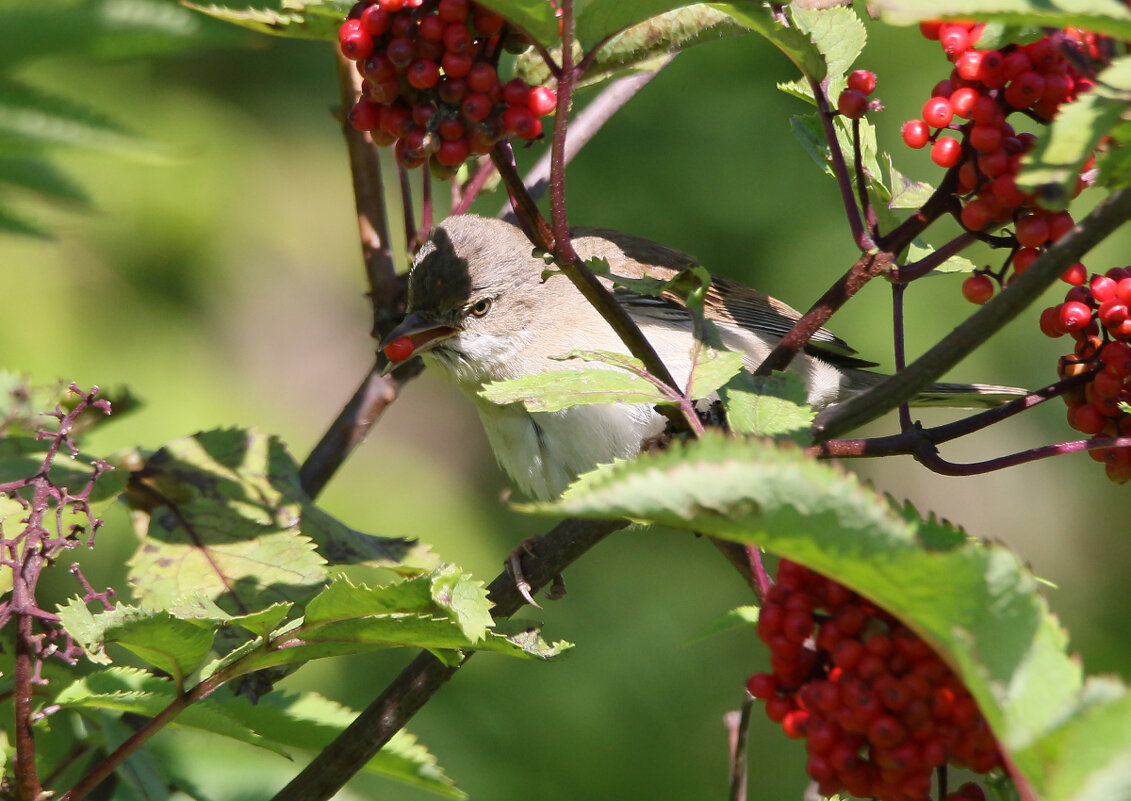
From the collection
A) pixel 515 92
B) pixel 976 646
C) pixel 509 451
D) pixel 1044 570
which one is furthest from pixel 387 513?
pixel 976 646

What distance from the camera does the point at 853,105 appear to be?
1.77m

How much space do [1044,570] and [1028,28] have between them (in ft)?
12.6

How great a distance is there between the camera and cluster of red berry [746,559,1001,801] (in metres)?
1.22

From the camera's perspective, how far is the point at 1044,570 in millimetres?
4871

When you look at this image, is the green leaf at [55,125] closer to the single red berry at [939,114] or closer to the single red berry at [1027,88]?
the single red berry at [939,114]

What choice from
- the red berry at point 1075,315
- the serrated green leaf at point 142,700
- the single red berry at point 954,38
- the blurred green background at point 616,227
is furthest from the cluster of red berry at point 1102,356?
the blurred green background at point 616,227

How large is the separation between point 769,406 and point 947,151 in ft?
1.36

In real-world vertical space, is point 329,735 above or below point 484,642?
below

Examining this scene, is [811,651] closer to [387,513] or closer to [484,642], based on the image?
[484,642]

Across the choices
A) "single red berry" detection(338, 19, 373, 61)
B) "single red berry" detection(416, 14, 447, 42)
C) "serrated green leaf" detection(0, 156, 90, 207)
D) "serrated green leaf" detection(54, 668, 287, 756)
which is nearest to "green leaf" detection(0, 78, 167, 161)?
"serrated green leaf" detection(0, 156, 90, 207)

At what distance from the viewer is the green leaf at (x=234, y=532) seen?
2139 mm

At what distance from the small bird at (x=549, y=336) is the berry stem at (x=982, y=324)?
170 centimetres

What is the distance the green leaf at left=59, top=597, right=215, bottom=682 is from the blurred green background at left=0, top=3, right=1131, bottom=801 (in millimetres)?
2292

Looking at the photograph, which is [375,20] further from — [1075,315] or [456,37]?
[1075,315]
